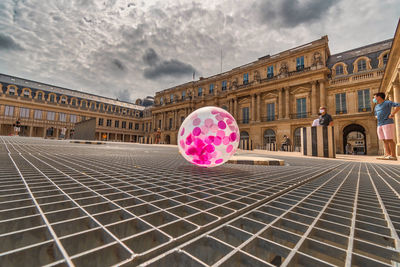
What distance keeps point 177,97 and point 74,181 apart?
39385 mm

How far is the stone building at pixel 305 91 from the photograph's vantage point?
18.4m

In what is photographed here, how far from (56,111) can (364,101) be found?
182 ft

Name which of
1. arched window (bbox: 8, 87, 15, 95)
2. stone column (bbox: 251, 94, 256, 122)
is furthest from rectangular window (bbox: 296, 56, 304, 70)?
arched window (bbox: 8, 87, 15, 95)

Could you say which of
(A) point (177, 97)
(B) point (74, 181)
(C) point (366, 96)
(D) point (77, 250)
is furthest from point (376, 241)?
(A) point (177, 97)

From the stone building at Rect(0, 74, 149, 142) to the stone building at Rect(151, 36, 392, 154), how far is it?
33249 mm

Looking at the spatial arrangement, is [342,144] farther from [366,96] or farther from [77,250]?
[77,250]

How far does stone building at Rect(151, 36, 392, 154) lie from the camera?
18375 mm

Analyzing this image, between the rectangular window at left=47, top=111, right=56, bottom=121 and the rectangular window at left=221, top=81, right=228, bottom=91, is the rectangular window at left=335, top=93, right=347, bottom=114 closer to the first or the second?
the rectangular window at left=221, top=81, right=228, bottom=91

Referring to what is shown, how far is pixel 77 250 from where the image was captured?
1.95ft

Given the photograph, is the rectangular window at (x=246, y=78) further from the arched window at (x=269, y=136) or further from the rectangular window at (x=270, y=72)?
the arched window at (x=269, y=136)

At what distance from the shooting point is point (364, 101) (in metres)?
18.0

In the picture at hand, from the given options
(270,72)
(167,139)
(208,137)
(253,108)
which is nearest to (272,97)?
(253,108)

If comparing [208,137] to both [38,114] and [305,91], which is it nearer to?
[305,91]

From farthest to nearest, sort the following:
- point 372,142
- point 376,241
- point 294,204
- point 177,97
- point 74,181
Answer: point 177,97 < point 372,142 < point 74,181 < point 294,204 < point 376,241
